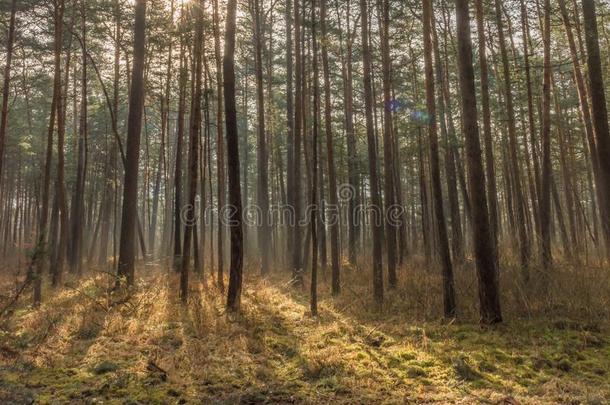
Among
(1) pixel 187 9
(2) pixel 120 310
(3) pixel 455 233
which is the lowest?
(2) pixel 120 310

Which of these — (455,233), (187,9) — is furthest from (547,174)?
(187,9)

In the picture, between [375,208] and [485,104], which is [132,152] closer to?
[375,208]

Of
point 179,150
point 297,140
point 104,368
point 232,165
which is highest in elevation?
point 297,140

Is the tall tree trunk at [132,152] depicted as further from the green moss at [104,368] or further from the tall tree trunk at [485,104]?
the tall tree trunk at [485,104]

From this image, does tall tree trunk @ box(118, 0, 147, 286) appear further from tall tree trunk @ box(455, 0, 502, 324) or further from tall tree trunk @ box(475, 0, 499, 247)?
tall tree trunk @ box(475, 0, 499, 247)

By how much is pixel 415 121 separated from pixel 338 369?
11707 millimetres

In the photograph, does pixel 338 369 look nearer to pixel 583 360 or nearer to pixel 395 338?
pixel 395 338

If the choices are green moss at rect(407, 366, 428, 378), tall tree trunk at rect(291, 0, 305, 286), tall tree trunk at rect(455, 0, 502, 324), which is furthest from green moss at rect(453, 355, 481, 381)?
tall tree trunk at rect(291, 0, 305, 286)

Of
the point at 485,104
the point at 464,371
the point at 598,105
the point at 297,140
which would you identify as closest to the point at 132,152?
the point at 297,140

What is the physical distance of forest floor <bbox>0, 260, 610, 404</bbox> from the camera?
15.8 feet

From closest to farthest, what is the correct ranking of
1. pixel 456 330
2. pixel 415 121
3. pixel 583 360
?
pixel 583 360 → pixel 456 330 → pixel 415 121

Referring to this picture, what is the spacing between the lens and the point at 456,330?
7.28m

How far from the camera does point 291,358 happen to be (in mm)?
6328

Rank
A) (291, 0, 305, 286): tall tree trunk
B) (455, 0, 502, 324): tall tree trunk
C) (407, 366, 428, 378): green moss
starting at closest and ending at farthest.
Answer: (407, 366, 428, 378): green moss < (455, 0, 502, 324): tall tree trunk < (291, 0, 305, 286): tall tree trunk
